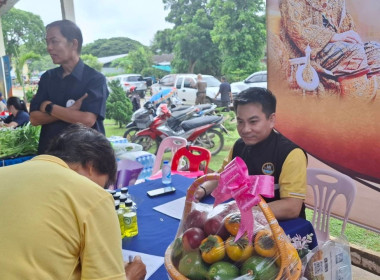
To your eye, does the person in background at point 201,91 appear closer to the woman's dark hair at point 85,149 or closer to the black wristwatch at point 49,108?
the black wristwatch at point 49,108

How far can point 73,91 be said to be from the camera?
2.23 metres

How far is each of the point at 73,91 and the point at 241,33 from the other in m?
9.93

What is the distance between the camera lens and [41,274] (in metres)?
0.75

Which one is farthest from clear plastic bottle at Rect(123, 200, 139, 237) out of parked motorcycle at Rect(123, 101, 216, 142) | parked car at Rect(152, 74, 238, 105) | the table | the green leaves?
parked car at Rect(152, 74, 238, 105)

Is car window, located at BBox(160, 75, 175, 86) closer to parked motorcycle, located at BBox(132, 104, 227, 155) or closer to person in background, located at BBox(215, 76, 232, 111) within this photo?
person in background, located at BBox(215, 76, 232, 111)

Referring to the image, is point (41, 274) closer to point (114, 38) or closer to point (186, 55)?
point (186, 55)

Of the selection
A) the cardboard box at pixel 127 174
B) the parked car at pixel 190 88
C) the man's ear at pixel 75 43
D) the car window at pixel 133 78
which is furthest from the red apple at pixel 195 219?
the car window at pixel 133 78

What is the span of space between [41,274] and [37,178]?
0.74ft

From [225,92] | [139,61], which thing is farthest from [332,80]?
[139,61]

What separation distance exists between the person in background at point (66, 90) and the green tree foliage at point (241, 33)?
9.74 metres

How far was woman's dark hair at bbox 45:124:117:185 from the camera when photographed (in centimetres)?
99

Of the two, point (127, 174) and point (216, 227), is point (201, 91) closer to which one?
point (127, 174)

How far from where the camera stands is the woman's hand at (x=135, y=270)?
1.05 m

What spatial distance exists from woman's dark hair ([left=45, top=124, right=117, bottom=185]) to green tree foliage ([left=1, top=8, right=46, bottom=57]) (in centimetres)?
1629
